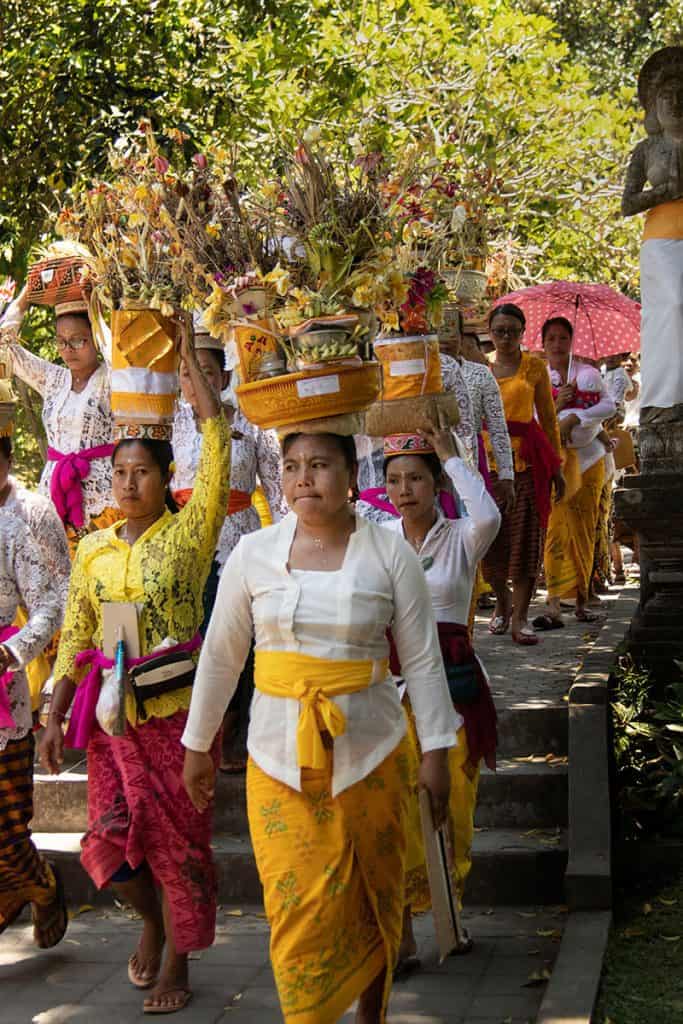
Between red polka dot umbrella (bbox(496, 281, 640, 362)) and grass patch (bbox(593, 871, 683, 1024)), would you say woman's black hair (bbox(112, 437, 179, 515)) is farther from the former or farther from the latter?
red polka dot umbrella (bbox(496, 281, 640, 362))

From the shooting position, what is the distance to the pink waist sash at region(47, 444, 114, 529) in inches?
273

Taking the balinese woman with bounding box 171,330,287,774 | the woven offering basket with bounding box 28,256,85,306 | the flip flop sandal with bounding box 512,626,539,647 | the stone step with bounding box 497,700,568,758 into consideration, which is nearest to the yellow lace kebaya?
the woven offering basket with bounding box 28,256,85,306

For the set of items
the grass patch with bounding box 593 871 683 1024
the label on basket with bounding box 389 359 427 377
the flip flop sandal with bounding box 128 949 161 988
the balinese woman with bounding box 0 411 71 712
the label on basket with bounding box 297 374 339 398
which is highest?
the label on basket with bounding box 389 359 427 377

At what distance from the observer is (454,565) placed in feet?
18.0

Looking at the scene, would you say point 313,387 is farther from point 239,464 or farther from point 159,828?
point 239,464

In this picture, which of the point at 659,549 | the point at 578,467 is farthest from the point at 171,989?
the point at 578,467

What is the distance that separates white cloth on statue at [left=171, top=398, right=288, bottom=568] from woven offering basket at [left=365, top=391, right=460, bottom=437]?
4.95 feet

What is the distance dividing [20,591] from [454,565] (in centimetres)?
159

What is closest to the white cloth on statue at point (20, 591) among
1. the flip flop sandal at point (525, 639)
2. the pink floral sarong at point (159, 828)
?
the pink floral sarong at point (159, 828)

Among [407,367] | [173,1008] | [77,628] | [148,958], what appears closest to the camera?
[173,1008]

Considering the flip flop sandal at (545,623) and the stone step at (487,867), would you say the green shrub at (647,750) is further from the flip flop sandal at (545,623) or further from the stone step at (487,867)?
the flip flop sandal at (545,623)

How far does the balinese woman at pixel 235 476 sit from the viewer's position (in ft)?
23.4

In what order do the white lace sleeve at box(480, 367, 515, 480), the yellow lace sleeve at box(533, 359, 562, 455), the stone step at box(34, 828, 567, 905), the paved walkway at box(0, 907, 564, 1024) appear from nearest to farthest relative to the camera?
the paved walkway at box(0, 907, 564, 1024), the stone step at box(34, 828, 567, 905), the white lace sleeve at box(480, 367, 515, 480), the yellow lace sleeve at box(533, 359, 562, 455)

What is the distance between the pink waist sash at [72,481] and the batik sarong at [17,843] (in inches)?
57.6
